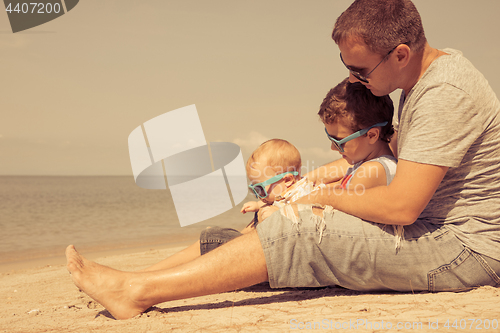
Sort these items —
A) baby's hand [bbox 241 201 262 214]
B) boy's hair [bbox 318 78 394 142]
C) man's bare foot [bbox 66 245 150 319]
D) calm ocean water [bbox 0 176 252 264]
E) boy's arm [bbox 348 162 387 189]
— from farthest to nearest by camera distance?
1. calm ocean water [bbox 0 176 252 264]
2. baby's hand [bbox 241 201 262 214]
3. boy's hair [bbox 318 78 394 142]
4. boy's arm [bbox 348 162 387 189]
5. man's bare foot [bbox 66 245 150 319]

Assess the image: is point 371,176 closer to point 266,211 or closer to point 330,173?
point 266,211

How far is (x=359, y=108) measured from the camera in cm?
257

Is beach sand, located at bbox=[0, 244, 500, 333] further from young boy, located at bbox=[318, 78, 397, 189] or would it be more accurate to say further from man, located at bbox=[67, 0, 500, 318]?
young boy, located at bbox=[318, 78, 397, 189]

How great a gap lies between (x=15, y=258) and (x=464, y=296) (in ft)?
22.3

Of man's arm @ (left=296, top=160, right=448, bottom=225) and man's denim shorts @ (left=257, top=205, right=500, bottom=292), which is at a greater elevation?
man's arm @ (left=296, top=160, right=448, bottom=225)

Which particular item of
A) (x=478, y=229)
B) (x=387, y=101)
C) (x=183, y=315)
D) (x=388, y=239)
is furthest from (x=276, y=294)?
(x=387, y=101)

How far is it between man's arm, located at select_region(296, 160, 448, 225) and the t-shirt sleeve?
5cm

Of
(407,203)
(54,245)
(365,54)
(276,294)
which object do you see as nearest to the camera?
(407,203)

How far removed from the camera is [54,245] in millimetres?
→ 7023

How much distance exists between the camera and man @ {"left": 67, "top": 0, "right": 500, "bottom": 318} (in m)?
1.84

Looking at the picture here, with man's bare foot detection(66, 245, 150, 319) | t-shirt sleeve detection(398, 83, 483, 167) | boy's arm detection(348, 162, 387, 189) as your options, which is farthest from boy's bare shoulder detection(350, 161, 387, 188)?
man's bare foot detection(66, 245, 150, 319)

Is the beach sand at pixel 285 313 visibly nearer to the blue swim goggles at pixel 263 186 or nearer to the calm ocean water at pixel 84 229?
the blue swim goggles at pixel 263 186

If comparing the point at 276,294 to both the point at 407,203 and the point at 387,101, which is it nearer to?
the point at 407,203

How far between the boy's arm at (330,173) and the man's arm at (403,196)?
1.31 meters
